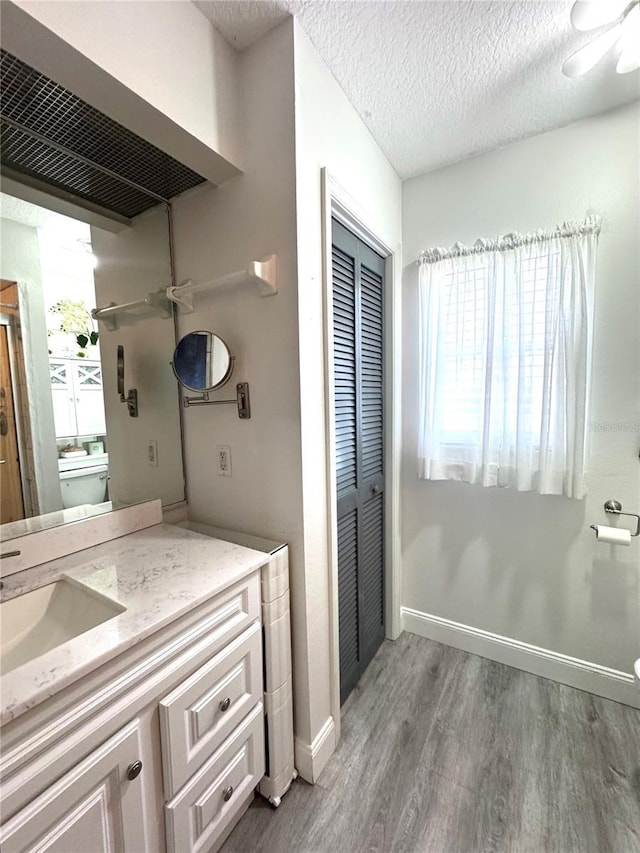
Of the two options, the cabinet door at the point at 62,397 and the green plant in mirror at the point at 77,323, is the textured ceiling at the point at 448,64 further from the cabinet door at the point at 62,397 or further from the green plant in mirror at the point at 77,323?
the cabinet door at the point at 62,397

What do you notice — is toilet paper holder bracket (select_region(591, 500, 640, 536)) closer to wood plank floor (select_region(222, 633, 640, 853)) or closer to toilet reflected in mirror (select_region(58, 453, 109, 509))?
wood plank floor (select_region(222, 633, 640, 853))

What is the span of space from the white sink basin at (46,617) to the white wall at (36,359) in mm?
298

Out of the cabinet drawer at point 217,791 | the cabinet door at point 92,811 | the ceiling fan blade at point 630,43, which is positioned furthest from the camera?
the ceiling fan blade at point 630,43

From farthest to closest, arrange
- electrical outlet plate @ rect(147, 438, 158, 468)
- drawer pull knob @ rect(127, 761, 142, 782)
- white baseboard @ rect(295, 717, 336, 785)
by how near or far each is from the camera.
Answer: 1. electrical outlet plate @ rect(147, 438, 158, 468)
2. white baseboard @ rect(295, 717, 336, 785)
3. drawer pull knob @ rect(127, 761, 142, 782)

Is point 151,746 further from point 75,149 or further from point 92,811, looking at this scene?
point 75,149

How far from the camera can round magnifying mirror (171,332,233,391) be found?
1272 millimetres

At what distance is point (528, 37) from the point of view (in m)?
1.14

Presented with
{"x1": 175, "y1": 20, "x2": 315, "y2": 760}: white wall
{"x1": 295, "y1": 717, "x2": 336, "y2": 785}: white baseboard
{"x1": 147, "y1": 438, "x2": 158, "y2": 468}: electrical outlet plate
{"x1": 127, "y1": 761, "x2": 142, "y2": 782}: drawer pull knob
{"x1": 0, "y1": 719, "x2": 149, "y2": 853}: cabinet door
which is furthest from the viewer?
{"x1": 147, "y1": 438, "x2": 158, "y2": 468}: electrical outlet plate

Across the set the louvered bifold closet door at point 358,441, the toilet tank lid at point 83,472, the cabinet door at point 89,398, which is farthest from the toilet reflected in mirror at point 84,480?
the louvered bifold closet door at point 358,441

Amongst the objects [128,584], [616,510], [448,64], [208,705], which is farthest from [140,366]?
[616,510]

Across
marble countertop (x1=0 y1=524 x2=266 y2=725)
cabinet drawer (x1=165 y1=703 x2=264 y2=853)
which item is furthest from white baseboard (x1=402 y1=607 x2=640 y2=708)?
marble countertop (x1=0 y1=524 x2=266 y2=725)

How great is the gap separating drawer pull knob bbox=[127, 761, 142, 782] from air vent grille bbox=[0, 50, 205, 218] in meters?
1.60

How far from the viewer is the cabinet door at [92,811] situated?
592 mm

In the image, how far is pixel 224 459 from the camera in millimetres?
1354
